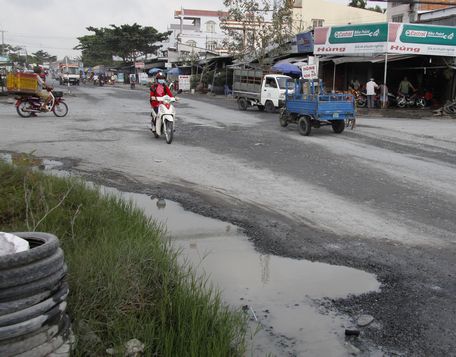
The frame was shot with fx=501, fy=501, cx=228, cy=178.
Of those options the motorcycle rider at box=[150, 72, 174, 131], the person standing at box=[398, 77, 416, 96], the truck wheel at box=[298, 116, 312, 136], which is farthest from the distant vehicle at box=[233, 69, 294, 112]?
the motorcycle rider at box=[150, 72, 174, 131]

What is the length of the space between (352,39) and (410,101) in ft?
16.1

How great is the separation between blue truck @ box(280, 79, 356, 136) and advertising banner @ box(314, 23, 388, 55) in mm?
8628

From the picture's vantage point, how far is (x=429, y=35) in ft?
75.2

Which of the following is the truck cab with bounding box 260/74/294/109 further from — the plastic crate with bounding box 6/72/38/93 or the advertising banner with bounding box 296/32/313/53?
Result: the plastic crate with bounding box 6/72/38/93

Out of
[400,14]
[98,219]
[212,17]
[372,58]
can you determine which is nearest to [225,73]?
[400,14]

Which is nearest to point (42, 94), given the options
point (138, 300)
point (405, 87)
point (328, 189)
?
point (328, 189)

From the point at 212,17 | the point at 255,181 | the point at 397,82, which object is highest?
the point at 212,17

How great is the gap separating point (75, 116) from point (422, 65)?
18838 millimetres

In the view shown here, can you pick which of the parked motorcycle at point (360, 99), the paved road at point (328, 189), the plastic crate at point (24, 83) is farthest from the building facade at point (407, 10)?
the plastic crate at point (24, 83)

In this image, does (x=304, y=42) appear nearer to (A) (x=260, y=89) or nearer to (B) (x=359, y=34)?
(B) (x=359, y=34)

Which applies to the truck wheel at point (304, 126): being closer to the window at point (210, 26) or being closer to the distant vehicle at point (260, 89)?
the distant vehicle at point (260, 89)

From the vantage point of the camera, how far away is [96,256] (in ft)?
11.6

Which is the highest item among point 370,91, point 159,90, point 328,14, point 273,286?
point 328,14

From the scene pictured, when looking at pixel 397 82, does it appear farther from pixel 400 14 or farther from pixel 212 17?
pixel 212 17
